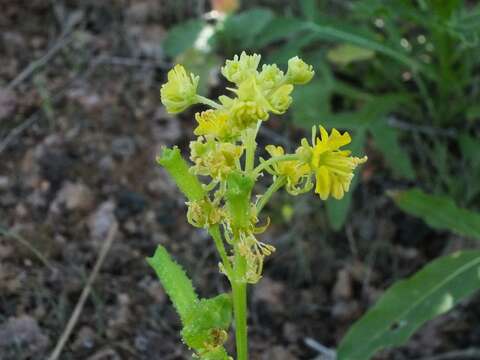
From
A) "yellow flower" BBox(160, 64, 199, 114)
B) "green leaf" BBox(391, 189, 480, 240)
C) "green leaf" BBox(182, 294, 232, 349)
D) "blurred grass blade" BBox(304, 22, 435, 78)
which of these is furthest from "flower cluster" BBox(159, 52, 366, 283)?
"blurred grass blade" BBox(304, 22, 435, 78)

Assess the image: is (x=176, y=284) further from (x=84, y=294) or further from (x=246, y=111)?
(x=84, y=294)

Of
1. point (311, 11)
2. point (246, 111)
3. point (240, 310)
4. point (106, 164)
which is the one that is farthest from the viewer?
point (311, 11)

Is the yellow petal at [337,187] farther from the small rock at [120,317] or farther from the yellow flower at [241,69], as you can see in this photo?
the small rock at [120,317]

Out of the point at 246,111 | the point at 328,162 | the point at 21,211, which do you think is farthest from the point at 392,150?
the point at 246,111

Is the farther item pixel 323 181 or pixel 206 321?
pixel 206 321

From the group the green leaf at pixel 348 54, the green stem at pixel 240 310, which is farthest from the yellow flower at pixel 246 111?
the green leaf at pixel 348 54

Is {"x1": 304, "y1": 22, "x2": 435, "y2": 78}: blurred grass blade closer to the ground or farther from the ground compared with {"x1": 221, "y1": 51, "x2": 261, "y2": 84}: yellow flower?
farther from the ground

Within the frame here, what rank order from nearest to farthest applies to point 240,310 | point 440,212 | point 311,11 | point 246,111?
point 246,111
point 240,310
point 440,212
point 311,11

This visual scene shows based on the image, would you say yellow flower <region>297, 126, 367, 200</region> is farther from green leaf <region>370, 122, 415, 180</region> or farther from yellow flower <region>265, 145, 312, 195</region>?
green leaf <region>370, 122, 415, 180</region>
